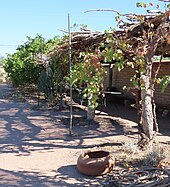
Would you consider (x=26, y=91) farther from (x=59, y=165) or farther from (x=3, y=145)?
(x=59, y=165)

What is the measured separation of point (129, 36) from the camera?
5.43m

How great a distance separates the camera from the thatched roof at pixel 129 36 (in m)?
4.69

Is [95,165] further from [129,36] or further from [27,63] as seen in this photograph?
[27,63]

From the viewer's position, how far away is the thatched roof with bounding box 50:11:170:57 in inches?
185

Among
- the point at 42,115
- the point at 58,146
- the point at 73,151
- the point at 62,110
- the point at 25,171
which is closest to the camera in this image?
the point at 25,171

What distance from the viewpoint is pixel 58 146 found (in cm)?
611

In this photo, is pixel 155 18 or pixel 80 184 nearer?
pixel 80 184

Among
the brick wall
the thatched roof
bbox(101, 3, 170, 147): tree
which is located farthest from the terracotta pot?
the brick wall

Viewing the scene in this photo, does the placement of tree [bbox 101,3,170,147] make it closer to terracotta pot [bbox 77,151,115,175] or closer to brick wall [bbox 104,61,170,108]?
terracotta pot [bbox 77,151,115,175]

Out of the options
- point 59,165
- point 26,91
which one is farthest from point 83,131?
point 26,91

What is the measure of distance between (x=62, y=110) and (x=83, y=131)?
416cm

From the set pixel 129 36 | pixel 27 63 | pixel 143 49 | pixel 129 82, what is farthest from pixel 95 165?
pixel 27 63

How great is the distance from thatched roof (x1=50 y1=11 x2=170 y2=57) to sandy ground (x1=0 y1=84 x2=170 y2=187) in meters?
2.24

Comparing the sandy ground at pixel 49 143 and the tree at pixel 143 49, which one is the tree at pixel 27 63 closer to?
the sandy ground at pixel 49 143
